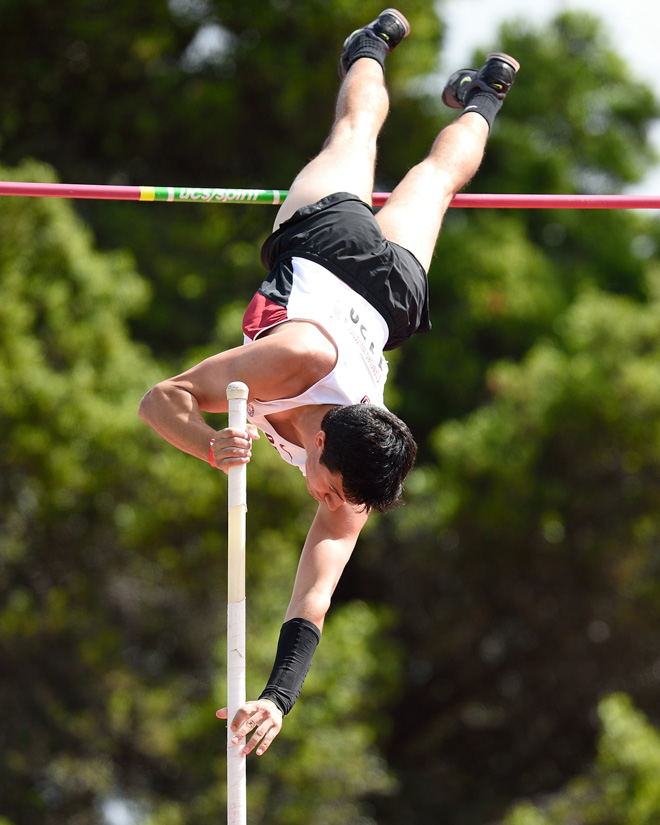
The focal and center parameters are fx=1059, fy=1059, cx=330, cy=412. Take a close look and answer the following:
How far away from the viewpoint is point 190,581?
28.8 ft

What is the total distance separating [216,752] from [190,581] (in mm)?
1378

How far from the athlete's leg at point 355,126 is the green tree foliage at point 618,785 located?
19.8ft

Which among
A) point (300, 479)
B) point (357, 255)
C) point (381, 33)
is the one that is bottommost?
point (357, 255)

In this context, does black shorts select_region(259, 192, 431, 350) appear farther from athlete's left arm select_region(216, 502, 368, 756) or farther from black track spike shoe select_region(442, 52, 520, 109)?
black track spike shoe select_region(442, 52, 520, 109)

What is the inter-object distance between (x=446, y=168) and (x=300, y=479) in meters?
5.36

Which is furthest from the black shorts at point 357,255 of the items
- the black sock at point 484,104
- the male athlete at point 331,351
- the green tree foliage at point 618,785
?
the green tree foliage at point 618,785

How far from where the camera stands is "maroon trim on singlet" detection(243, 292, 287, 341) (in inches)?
114

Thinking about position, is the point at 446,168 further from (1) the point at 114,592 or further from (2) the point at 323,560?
(1) the point at 114,592

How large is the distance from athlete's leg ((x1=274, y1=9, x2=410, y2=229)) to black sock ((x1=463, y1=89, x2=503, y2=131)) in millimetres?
336

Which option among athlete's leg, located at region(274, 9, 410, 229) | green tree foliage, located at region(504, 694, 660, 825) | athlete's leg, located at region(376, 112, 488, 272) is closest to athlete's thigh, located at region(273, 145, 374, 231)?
athlete's leg, located at region(274, 9, 410, 229)

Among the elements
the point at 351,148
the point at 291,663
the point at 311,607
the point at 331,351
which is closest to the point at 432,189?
the point at 351,148

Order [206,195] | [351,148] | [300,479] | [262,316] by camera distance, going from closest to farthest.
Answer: [262,316] < [351,148] < [206,195] < [300,479]

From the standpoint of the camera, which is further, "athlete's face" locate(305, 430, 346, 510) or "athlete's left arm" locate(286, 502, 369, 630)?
"athlete's left arm" locate(286, 502, 369, 630)

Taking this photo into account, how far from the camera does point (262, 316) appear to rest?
2.93 metres
